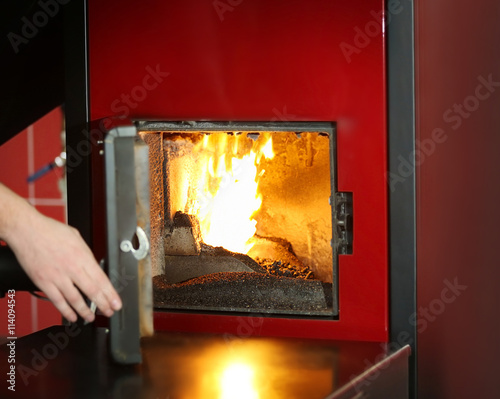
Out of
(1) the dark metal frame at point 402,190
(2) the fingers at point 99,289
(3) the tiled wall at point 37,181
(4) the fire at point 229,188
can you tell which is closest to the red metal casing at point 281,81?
(1) the dark metal frame at point 402,190

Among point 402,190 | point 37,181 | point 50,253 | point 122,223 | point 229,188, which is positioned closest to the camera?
point 50,253

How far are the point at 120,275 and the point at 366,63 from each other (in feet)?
1.99

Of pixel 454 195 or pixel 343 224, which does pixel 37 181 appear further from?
pixel 454 195

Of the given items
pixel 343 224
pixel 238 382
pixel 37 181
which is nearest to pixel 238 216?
pixel 343 224

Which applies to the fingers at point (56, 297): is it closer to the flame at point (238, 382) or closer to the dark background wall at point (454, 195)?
the flame at point (238, 382)

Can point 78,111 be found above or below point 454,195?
above

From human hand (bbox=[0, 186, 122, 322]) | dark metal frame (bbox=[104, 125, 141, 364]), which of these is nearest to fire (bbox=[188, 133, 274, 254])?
dark metal frame (bbox=[104, 125, 141, 364])

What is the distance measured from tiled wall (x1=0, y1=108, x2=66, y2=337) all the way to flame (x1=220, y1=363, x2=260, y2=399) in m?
1.86

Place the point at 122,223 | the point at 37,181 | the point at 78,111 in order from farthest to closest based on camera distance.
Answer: the point at 37,181
the point at 78,111
the point at 122,223

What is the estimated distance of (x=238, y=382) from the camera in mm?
1196

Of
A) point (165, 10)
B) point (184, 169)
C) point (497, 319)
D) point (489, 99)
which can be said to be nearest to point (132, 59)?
point (165, 10)

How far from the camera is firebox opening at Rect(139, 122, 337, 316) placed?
5.34 feet

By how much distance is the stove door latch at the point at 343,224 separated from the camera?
1460 mm

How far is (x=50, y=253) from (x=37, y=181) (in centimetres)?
196
